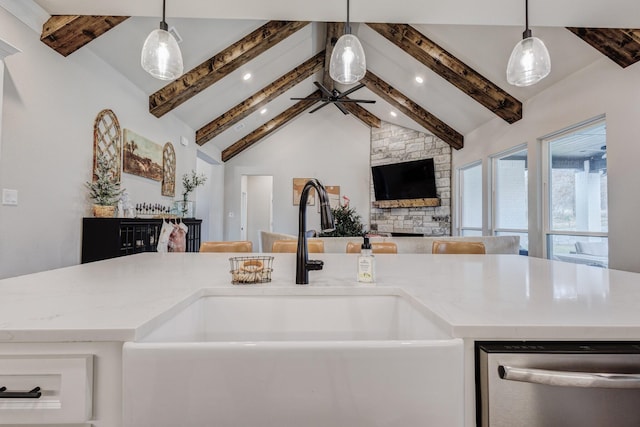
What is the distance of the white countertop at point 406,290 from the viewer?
647mm

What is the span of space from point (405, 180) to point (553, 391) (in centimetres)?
660

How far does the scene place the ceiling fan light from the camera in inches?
67.5

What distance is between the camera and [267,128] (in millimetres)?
7414

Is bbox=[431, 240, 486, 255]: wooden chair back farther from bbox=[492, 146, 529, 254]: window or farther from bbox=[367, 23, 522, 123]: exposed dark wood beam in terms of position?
bbox=[367, 23, 522, 123]: exposed dark wood beam

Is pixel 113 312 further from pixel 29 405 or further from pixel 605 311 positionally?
pixel 605 311

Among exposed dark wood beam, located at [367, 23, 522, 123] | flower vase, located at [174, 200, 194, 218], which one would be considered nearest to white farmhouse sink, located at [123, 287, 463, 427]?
flower vase, located at [174, 200, 194, 218]

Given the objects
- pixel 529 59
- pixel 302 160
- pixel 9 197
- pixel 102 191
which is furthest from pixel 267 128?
pixel 529 59

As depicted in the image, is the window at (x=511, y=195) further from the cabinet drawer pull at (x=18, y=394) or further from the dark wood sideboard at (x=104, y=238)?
the cabinet drawer pull at (x=18, y=394)

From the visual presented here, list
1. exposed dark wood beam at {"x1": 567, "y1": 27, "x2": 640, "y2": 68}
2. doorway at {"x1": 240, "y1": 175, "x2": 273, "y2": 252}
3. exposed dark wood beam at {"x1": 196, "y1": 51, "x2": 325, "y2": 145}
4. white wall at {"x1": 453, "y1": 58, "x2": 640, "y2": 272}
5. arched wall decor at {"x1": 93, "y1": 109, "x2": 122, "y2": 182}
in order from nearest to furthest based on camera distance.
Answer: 1. exposed dark wood beam at {"x1": 567, "y1": 27, "x2": 640, "y2": 68}
2. white wall at {"x1": 453, "y1": 58, "x2": 640, "y2": 272}
3. arched wall decor at {"x1": 93, "y1": 109, "x2": 122, "y2": 182}
4. exposed dark wood beam at {"x1": 196, "y1": 51, "x2": 325, "y2": 145}
5. doorway at {"x1": 240, "y1": 175, "x2": 273, "y2": 252}

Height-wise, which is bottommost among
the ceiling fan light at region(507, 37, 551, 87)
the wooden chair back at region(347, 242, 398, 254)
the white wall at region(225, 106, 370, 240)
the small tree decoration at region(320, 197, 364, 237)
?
the wooden chair back at region(347, 242, 398, 254)

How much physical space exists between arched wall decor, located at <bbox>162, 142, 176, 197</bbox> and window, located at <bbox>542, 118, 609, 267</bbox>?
510 cm

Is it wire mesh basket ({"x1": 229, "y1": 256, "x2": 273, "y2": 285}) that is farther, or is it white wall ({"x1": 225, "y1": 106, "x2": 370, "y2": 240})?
white wall ({"x1": 225, "y1": 106, "x2": 370, "y2": 240})

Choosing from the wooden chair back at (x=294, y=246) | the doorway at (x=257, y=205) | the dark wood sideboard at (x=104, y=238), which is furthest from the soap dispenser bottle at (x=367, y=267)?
the doorway at (x=257, y=205)

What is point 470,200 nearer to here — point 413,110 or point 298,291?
point 413,110
